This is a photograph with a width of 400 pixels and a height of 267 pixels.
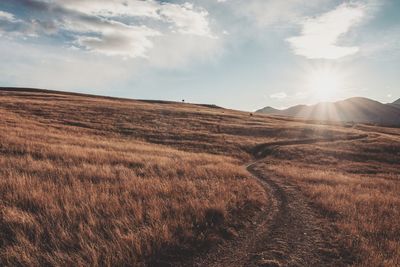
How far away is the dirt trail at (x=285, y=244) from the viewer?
612 centimetres

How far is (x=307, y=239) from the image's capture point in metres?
7.50

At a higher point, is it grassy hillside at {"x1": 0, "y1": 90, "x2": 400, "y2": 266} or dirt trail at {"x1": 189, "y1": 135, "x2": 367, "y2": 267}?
grassy hillside at {"x1": 0, "y1": 90, "x2": 400, "y2": 266}

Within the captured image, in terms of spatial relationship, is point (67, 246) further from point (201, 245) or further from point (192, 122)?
point (192, 122)

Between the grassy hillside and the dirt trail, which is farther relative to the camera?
the dirt trail

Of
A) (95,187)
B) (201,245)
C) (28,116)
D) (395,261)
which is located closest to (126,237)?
(201,245)

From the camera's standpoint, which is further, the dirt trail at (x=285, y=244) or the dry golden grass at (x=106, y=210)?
the dirt trail at (x=285, y=244)

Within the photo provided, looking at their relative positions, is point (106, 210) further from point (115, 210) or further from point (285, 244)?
point (285, 244)

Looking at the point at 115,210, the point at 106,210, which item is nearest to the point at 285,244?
the point at 115,210

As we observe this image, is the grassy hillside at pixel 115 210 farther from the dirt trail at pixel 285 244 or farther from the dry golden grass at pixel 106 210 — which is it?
the dirt trail at pixel 285 244

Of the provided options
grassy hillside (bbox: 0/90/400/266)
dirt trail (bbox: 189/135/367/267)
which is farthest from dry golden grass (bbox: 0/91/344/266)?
dirt trail (bbox: 189/135/367/267)

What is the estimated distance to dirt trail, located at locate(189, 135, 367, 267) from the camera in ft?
20.1

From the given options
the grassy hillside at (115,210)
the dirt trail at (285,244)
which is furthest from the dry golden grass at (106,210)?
the dirt trail at (285,244)

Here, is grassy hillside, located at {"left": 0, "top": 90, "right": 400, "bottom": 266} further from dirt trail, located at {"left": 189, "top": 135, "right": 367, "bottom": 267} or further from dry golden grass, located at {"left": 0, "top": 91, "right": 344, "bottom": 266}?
dirt trail, located at {"left": 189, "top": 135, "right": 367, "bottom": 267}

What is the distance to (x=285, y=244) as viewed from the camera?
701cm
